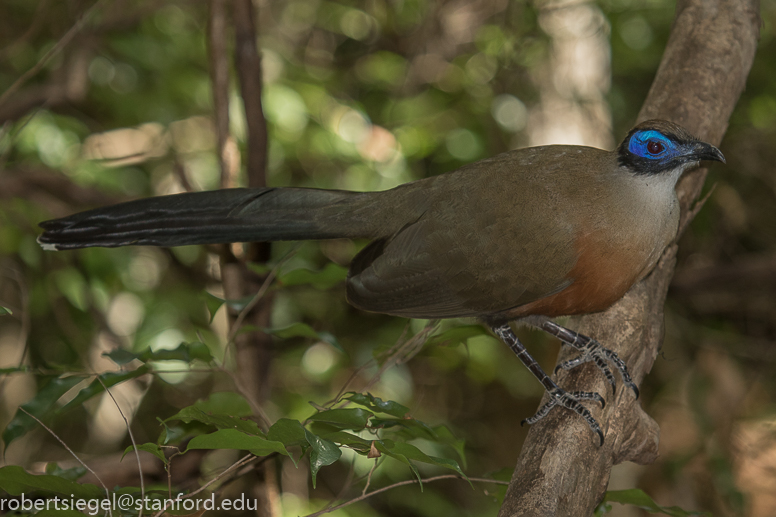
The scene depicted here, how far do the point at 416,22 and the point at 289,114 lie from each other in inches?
82.6

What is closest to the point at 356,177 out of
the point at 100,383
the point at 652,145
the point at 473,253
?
the point at 473,253

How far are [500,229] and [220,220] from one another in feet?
3.70

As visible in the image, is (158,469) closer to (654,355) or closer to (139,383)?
(139,383)

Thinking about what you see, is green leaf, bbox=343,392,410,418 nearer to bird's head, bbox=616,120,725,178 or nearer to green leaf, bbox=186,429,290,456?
green leaf, bbox=186,429,290,456

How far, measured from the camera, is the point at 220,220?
2602mm

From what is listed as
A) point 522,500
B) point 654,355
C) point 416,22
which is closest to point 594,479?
point 522,500

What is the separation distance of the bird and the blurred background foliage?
2.44 ft

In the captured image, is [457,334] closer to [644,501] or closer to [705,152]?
[644,501]

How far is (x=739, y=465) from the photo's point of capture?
4.91 m

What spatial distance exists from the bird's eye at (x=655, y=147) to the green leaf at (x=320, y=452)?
1.68 metres

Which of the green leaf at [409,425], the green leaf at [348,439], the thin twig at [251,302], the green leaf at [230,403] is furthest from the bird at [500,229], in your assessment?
the green leaf at [348,439]

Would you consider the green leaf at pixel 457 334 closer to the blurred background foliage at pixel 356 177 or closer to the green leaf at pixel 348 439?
the green leaf at pixel 348 439

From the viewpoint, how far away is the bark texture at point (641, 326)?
6.48 ft

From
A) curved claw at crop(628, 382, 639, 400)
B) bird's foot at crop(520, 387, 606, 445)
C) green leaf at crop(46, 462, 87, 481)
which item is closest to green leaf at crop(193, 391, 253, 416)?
green leaf at crop(46, 462, 87, 481)
